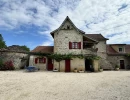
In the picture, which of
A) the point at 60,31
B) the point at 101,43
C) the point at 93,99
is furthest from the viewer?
the point at 101,43

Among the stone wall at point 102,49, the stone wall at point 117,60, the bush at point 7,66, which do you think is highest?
the stone wall at point 102,49

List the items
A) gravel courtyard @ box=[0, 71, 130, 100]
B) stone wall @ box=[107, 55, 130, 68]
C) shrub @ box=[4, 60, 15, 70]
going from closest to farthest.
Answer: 1. gravel courtyard @ box=[0, 71, 130, 100]
2. shrub @ box=[4, 60, 15, 70]
3. stone wall @ box=[107, 55, 130, 68]

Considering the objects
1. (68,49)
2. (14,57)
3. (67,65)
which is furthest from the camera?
(68,49)

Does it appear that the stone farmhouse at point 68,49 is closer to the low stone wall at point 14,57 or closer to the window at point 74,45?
the window at point 74,45

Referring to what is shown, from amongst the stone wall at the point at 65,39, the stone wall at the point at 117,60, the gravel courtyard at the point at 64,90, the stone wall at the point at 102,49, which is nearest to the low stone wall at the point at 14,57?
the stone wall at the point at 65,39

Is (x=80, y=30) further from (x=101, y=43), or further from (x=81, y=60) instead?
(x=101, y=43)

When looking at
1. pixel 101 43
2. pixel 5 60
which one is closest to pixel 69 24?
pixel 101 43

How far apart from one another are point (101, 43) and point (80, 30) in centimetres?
835

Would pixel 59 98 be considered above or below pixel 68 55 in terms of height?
below

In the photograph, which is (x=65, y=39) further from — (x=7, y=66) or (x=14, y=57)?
(x=7, y=66)

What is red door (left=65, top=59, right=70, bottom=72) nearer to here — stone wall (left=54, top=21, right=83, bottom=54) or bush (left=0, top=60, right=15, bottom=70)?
stone wall (left=54, top=21, right=83, bottom=54)

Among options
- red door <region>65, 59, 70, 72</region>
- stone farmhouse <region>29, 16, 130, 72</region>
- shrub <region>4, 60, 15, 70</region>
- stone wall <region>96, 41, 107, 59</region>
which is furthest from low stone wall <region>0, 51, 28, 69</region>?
stone wall <region>96, 41, 107, 59</region>

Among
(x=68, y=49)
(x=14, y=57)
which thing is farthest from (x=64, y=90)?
(x=14, y=57)

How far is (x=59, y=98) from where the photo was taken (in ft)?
20.1
